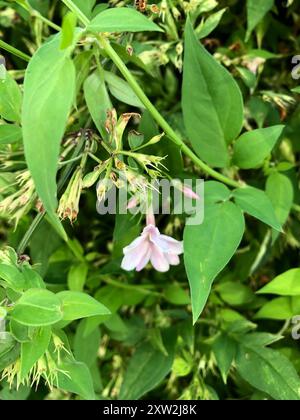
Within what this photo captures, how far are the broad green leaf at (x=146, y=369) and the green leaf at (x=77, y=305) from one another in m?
0.33

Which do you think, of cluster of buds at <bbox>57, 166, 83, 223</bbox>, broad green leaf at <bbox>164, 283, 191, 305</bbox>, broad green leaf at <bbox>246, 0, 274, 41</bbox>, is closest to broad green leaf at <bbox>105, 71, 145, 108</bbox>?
cluster of buds at <bbox>57, 166, 83, 223</bbox>

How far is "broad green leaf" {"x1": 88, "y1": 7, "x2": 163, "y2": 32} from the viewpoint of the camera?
2.07 feet

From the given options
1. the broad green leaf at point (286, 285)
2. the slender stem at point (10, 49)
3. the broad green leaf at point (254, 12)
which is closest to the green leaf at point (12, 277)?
the slender stem at point (10, 49)

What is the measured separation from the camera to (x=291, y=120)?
3.50 ft

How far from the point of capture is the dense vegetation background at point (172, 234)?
0.81 m

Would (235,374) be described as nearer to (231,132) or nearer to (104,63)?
(231,132)

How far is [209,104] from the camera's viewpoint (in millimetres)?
862

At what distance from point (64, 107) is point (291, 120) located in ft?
1.92

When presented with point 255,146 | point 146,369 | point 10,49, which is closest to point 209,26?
point 255,146

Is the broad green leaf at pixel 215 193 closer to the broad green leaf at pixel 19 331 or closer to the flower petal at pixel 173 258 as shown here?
the flower petal at pixel 173 258

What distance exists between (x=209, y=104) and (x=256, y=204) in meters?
0.14

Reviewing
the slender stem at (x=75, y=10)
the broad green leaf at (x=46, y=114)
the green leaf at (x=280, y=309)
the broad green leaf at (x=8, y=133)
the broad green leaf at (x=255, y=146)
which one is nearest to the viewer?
the broad green leaf at (x=46, y=114)

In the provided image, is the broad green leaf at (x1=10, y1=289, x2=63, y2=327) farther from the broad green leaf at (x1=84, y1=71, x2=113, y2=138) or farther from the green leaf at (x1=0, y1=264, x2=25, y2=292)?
the broad green leaf at (x1=84, y1=71, x2=113, y2=138)

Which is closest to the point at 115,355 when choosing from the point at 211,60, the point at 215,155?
the point at 215,155
